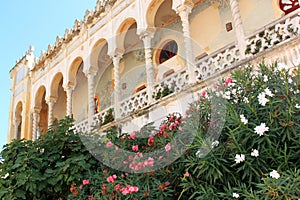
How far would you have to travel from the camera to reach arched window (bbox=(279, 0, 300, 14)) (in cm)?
978

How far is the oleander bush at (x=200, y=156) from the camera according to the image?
3264mm

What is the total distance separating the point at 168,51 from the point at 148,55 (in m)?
3.07

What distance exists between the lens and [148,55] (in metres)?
10.6

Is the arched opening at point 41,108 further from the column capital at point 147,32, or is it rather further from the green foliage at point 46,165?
the green foliage at point 46,165

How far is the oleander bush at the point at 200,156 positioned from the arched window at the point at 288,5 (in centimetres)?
621

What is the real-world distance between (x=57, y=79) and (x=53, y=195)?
10.7 m

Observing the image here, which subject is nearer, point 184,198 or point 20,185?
point 184,198

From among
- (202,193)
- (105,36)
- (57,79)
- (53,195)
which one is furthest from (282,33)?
(57,79)

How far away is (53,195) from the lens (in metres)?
5.75

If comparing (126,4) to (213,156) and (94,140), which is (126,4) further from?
(213,156)

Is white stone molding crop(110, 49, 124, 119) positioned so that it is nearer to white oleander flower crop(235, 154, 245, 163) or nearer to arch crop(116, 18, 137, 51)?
arch crop(116, 18, 137, 51)

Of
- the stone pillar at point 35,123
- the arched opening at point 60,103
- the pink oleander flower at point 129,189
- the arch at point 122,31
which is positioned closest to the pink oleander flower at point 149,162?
the pink oleander flower at point 129,189

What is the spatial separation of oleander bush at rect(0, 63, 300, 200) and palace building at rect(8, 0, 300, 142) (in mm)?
1857

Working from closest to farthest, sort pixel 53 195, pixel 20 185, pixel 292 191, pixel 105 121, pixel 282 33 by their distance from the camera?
pixel 292 191 → pixel 20 185 → pixel 53 195 → pixel 282 33 → pixel 105 121
